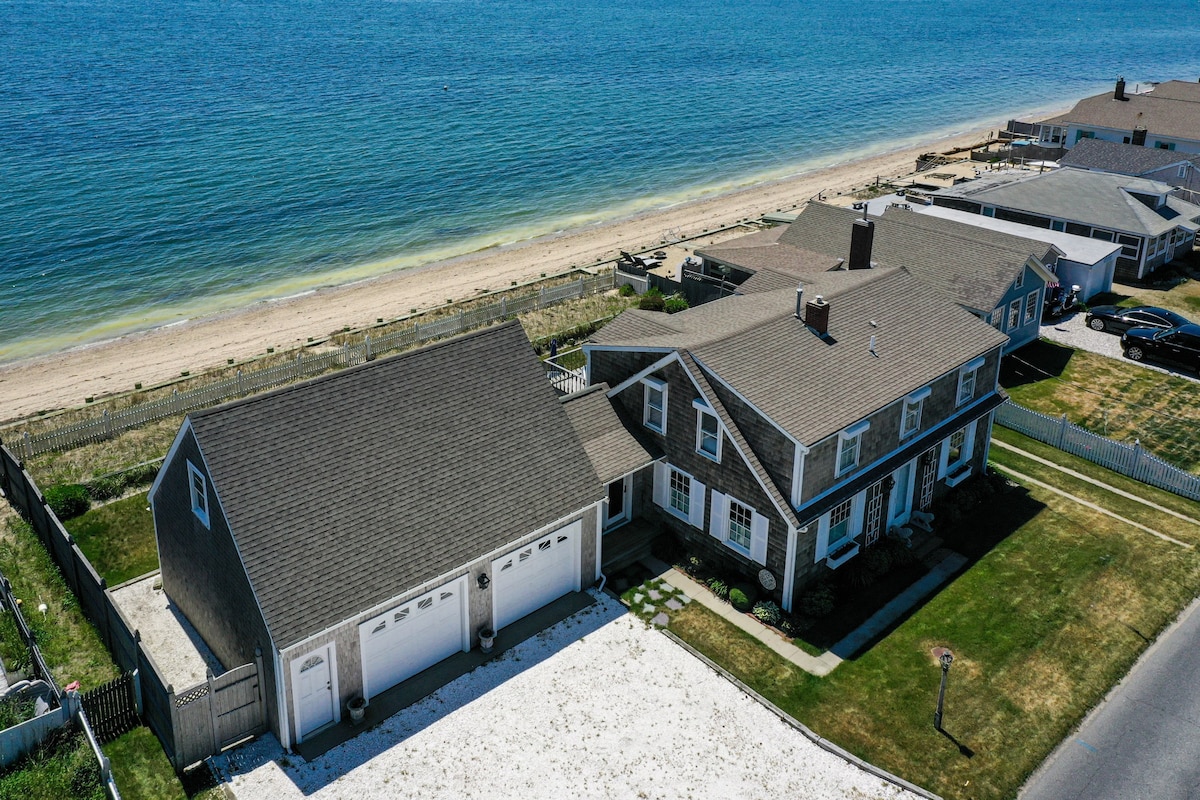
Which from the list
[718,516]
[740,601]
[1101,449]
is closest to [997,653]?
[740,601]

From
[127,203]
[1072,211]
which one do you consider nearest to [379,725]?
[1072,211]

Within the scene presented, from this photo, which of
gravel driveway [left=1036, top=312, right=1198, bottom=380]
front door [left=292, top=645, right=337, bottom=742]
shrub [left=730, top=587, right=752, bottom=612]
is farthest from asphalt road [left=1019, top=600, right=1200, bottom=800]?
gravel driveway [left=1036, top=312, right=1198, bottom=380]

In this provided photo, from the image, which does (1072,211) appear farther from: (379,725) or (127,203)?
(127,203)

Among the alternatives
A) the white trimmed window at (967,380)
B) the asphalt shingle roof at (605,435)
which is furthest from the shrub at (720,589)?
the white trimmed window at (967,380)

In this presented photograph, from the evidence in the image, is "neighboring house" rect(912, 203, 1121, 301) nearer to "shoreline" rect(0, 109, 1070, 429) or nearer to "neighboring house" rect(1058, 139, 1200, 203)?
"neighboring house" rect(1058, 139, 1200, 203)

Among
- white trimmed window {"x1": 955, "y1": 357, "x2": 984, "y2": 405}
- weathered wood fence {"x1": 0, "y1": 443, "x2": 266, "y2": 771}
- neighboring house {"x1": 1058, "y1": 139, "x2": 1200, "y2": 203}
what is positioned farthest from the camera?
neighboring house {"x1": 1058, "y1": 139, "x2": 1200, "y2": 203}
